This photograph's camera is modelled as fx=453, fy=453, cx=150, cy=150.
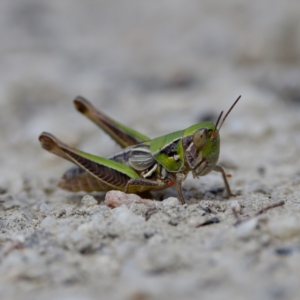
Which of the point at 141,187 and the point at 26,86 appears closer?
the point at 141,187

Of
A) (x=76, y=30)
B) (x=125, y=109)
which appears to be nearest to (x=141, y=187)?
(x=125, y=109)

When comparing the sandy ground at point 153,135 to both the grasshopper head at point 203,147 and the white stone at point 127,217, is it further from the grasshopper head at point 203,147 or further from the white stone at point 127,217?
the grasshopper head at point 203,147

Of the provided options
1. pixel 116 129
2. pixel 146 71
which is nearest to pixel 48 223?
pixel 116 129

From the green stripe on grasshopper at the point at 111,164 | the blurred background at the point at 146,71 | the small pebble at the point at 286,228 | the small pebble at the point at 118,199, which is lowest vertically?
the small pebble at the point at 286,228

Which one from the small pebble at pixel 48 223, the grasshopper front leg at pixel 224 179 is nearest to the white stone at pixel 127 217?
the small pebble at pixel 48 223

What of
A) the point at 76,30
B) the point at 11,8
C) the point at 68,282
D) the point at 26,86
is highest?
the point at 11,8

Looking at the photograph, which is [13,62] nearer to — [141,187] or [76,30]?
[76,30]
